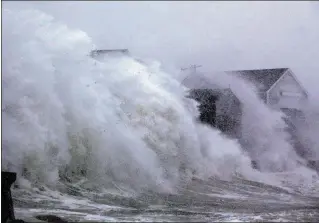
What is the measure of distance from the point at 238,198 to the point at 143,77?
4182mm

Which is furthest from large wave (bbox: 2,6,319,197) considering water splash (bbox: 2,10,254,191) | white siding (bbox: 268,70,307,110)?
white siding (bbox: 268,70,307,110)

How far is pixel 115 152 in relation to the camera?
364 inches

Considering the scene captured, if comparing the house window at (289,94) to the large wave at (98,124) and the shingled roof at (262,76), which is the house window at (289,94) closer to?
the shingled roof at (262,76)

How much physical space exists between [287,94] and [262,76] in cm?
130

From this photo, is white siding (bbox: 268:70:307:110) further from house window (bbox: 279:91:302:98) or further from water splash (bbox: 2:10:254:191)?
water splash (bbox: 2:10:254:191)

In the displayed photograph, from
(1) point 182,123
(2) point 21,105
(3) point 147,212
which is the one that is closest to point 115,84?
(1) point 182,123

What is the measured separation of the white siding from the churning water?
5.90m

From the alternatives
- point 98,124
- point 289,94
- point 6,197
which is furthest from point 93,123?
point 289,94

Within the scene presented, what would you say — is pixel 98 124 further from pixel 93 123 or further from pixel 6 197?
pixel 6 197

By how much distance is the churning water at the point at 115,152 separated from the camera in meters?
7.16

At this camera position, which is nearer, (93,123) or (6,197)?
(6,197)

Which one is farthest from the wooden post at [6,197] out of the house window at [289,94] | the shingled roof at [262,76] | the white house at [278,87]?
the house window at [289,94]

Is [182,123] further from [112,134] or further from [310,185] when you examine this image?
[310,185]

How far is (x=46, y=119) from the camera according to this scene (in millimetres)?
8359
